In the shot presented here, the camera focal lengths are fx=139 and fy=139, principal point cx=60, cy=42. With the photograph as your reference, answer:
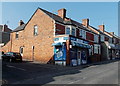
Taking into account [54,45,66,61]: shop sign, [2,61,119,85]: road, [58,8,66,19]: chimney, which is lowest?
[2,61,119,85]: road

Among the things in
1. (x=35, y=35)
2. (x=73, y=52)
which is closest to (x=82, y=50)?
(x=73, y=52)

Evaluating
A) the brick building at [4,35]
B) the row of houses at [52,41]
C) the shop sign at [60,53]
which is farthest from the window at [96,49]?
the brick building at [4,35]

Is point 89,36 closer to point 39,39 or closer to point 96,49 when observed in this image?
point 96,49

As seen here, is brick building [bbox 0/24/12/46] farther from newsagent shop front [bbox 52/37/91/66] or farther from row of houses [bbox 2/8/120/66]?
newsagent shop front [bbox 52/37/91/66]

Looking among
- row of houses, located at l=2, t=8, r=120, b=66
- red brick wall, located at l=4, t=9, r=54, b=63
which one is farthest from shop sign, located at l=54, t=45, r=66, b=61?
red brick wall, located at l=4, t=9, r=54, b=63

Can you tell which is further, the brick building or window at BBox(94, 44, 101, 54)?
the brick building

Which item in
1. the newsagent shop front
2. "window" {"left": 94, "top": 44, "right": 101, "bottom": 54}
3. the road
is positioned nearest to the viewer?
the road

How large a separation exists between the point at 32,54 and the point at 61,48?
6714mm

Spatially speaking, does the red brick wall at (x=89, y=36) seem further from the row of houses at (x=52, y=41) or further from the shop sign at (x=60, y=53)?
the shop sign at (x=60, y=53)

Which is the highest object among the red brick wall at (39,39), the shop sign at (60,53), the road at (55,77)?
the red brick wall at (39,39)

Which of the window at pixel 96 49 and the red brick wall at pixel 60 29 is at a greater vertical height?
the red brick wall at pixel 60 29

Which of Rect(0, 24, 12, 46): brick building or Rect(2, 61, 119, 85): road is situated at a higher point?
Rect(0, 24, 12, 46): brick building

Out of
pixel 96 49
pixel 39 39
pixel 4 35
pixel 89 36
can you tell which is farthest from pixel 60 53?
pixel 4 35

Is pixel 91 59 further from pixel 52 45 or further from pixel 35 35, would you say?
pixel 35 35
